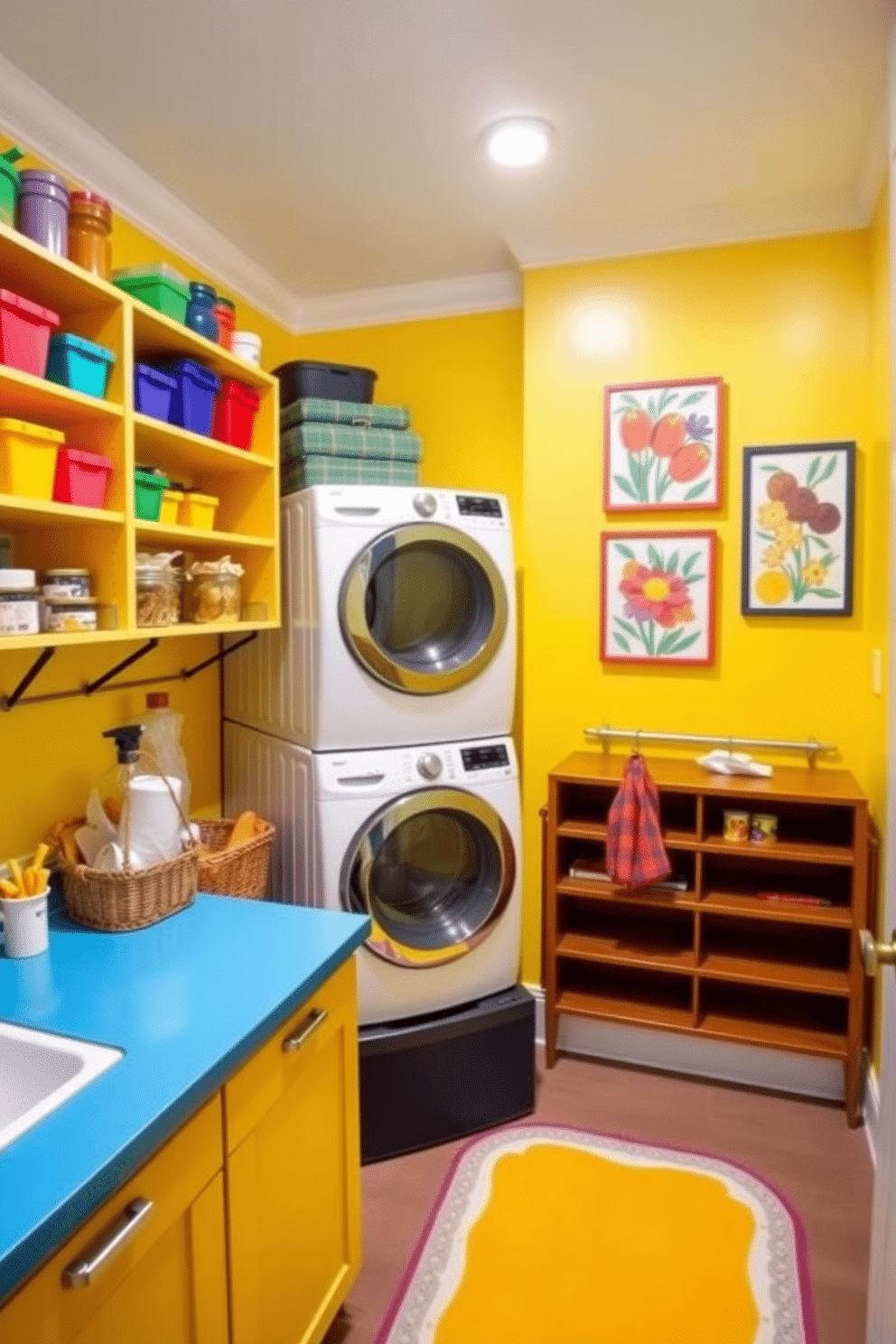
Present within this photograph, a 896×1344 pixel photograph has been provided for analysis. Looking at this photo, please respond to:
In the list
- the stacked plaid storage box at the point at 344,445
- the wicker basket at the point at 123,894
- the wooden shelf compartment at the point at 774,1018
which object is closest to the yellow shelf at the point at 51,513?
the wicker basket at the point at 123,894

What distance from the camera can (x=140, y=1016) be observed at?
121 cm

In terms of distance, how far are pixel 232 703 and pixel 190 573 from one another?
2.32 feet

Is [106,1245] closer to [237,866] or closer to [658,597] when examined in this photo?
[237,866]

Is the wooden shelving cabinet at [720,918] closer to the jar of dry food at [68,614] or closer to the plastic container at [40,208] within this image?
the jar of dry food at [68,614]

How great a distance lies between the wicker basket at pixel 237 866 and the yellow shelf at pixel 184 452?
900 mm

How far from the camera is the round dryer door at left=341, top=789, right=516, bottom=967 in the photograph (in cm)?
206

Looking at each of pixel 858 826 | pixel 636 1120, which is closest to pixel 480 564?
pixel 858 826

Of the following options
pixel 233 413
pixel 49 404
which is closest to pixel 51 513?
pixel 49 404

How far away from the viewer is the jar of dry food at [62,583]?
1471 mm

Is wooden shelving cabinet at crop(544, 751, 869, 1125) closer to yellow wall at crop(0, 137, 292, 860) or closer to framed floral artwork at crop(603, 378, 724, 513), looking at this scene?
framed floral artwork at crop(603, 378, 724, 513)

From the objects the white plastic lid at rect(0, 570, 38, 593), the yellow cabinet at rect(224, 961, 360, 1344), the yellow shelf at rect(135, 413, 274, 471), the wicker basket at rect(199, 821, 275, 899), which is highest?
the yellow shelf at rect(135, 413, 274, 471)

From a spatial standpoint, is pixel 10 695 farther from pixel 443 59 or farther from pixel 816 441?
pixel 816 441

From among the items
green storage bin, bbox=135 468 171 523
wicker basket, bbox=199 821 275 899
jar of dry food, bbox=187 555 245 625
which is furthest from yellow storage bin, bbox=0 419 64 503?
wicker basket, bbox=199 821 275 899

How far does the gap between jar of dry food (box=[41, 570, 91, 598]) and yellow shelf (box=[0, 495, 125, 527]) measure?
98 mm
